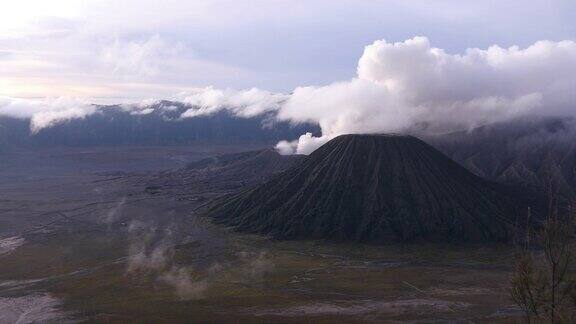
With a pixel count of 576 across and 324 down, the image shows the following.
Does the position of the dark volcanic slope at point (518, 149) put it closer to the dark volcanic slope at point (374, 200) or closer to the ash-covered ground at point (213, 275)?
the dark volcanic slope at point (374, 200)

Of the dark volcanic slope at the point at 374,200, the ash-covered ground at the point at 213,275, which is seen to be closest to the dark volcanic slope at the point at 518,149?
the dark volcanic slope at the point at 374,200

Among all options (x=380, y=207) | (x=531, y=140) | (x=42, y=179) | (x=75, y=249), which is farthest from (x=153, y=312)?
(x=42, y=179)

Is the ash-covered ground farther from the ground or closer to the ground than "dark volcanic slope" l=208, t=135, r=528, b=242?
closer to the ground

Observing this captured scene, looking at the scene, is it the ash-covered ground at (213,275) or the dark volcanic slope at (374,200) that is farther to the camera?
the dark volcanic slope at (374,200)

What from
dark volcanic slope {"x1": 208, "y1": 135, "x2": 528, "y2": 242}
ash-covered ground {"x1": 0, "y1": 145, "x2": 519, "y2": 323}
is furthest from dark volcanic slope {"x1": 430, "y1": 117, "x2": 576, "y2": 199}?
ash-covered ground {"x1": 0, "y1": 145, "x2": 519, "y2": 323}

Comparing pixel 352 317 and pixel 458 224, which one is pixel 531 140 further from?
pixel 352 317

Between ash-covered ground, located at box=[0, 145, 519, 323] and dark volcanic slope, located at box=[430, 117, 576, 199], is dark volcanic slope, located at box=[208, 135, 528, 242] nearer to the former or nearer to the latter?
ash-covered ground, located at box=[0, 145, 519, 323]
